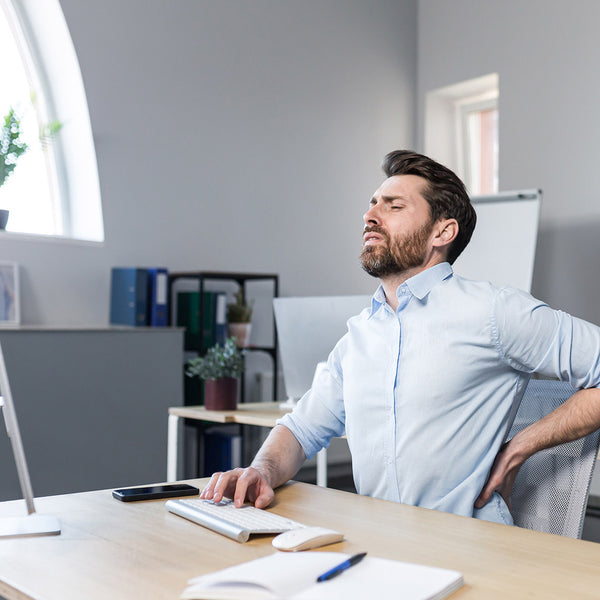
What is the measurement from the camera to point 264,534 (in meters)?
1.17

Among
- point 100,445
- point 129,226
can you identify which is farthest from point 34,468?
point 129,226

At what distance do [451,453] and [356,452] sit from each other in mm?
205

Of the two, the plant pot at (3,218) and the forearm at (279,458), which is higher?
the plant pot at (3,218)

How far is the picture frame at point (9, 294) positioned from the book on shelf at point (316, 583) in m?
2.96

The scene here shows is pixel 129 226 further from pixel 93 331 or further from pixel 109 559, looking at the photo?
pixel 109 559

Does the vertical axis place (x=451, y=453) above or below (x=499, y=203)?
below

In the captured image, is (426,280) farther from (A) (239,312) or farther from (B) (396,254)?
(A) (239,312)

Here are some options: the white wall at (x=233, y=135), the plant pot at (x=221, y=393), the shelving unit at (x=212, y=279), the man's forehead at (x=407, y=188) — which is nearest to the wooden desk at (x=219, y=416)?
the plant pot at (x=221, y=393)

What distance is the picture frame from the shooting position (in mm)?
3619

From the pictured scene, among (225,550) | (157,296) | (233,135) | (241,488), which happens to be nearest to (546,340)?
(241,488)

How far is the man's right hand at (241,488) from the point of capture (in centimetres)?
136

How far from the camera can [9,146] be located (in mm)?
3744

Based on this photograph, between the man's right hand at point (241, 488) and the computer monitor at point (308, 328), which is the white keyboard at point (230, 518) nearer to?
the man's right hand at point (241, 488)

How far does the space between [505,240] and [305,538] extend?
3.70 meters
